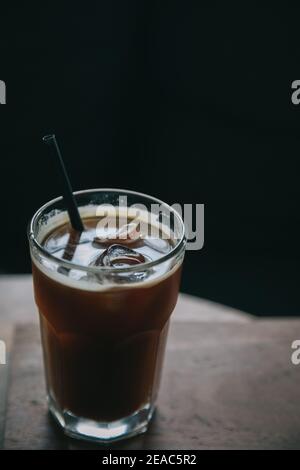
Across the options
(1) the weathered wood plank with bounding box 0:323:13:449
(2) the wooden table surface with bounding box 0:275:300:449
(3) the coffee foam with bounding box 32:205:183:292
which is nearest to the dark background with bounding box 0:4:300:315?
(2) the wooden table surface with bounding box 0:275:300:449

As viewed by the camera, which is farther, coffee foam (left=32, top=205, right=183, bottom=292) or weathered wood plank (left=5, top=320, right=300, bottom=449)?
weathered wood plank (left=5, top=320, right=300, bottom=449)

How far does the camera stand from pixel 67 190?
0.93 m

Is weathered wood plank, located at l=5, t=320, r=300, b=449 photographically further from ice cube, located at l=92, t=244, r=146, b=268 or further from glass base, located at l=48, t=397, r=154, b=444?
ice cube, located at l=92, t=244, r=146, b=268

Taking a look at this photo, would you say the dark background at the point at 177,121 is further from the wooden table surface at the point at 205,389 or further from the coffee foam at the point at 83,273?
the coffee foam at the point at 83,273

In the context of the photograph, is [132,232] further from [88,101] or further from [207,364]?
[88,101]


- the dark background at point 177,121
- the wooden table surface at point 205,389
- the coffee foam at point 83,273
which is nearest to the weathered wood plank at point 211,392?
the wooden table surface at point 205,389

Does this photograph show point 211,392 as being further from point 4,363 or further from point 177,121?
point 177,121

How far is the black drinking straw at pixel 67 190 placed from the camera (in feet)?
3.01

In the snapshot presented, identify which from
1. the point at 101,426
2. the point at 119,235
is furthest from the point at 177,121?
the point at 101,426

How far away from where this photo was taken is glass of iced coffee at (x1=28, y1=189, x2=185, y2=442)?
0.84 metres

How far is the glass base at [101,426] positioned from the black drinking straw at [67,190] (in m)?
0.29

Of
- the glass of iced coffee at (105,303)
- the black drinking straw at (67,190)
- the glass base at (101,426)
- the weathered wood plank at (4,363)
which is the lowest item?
the glass base at (101,426)

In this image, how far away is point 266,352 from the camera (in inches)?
44.4

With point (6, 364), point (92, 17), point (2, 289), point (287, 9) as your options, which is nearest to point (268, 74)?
point (287, 9)
